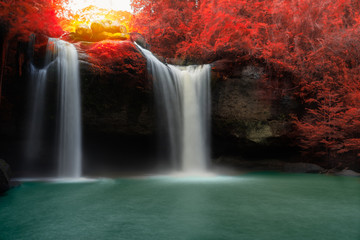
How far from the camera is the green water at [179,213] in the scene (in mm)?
3258

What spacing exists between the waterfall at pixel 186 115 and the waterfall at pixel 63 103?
319 centimetres

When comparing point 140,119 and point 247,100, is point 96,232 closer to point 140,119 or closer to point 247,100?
point 140,119

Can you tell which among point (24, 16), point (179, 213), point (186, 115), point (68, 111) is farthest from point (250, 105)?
point (24, 16)

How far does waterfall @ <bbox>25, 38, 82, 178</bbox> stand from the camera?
8.69m

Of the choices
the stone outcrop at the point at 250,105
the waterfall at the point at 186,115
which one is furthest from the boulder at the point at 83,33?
→ the stone outcrop at the point at 250,105

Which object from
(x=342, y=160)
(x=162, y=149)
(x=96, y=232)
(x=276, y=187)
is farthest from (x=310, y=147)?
(x=96, y=232)

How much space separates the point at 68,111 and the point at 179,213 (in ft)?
22.0

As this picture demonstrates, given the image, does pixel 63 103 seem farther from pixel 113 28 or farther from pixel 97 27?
pixel 113 28

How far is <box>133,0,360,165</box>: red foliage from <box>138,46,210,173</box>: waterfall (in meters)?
2.26

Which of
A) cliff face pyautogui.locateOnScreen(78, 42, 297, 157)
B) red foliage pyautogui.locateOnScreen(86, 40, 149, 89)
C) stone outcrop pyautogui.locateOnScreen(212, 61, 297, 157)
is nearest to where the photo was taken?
red foliage pyautogui.locateOnScreen(86, 40, 149, 89)

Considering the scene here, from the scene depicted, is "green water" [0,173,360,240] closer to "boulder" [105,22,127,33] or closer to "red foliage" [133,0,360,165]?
"red foliage" [133,0,360,165]

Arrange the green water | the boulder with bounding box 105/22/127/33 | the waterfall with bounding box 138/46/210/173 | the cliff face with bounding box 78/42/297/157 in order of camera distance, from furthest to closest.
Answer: the boulder with bounding box 105/22/127/33 < the waterfall with bounding box 138/46/210/173 < the cliff face with bounding box 78/42/297/157 < the green water

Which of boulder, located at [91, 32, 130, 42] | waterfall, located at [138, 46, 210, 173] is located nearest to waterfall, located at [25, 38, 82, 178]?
boulder, located at [91, 32, 130, 42]

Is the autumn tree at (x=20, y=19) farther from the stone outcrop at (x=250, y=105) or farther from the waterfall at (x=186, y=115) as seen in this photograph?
the stone outcrop at (x=250, y=105)
